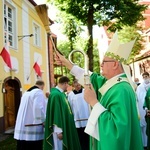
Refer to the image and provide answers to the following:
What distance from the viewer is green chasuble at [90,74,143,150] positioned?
2.55 metres

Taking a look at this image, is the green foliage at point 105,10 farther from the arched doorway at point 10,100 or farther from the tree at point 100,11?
the arched doorway at point 10,100

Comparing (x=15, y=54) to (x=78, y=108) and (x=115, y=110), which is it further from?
(x=115, y=110)

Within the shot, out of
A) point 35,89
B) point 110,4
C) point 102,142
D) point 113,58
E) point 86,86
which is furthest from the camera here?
point 110,4

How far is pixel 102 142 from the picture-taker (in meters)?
2.63

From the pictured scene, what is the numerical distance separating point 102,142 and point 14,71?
11355 millimetres

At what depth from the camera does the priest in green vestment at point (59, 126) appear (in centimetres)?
512

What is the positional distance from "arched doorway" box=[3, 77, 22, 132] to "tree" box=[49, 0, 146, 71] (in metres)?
4.97

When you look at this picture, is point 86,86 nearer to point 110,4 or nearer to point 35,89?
Result: point 35,89

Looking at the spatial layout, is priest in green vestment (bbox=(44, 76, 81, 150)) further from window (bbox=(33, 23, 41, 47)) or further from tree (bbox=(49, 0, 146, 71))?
window (bbox=(33, 23, 41, 47))

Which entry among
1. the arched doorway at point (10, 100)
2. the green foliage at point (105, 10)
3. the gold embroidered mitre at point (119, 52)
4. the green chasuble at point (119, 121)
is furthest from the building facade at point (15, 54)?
the green chasuble at point (119, 121)

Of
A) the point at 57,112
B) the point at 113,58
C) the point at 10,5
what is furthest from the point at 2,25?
the point at 113,58

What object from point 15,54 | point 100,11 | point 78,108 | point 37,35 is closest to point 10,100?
point 15,54

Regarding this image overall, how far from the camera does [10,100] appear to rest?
1362cm

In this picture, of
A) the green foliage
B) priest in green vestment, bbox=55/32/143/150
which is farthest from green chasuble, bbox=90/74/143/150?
the green foliage
